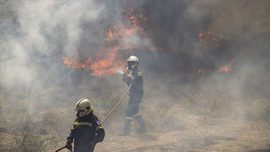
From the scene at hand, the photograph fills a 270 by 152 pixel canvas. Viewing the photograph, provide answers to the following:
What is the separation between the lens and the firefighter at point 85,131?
320cm

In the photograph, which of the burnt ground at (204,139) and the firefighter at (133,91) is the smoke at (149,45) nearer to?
the burnt ground at (204,139)

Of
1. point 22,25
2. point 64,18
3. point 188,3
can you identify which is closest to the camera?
point 22,25

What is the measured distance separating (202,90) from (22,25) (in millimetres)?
7022

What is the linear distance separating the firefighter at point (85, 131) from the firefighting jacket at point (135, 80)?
2.76 metres

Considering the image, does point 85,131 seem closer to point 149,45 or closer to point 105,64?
point 105,64

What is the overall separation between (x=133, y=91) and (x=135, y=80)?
0.32 metres

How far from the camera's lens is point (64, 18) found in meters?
8.59

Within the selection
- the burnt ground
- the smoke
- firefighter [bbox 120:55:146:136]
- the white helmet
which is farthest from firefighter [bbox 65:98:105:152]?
the smoke

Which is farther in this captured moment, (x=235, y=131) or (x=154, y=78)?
(x=154, y=78)

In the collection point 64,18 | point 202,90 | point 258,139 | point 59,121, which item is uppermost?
point 64,18

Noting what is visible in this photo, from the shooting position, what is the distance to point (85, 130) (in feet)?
10.6

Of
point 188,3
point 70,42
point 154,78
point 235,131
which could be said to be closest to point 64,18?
point 70,42

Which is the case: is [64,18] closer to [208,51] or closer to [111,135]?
[111,135]

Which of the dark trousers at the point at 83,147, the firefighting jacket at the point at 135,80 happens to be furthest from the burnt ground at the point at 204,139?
the dark trousers at the point at 83,147
